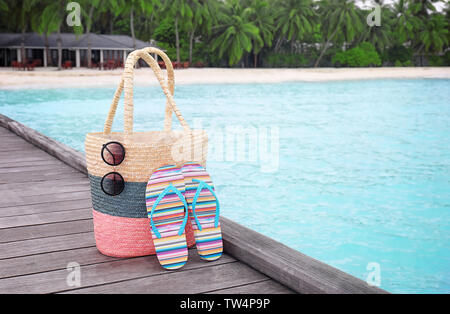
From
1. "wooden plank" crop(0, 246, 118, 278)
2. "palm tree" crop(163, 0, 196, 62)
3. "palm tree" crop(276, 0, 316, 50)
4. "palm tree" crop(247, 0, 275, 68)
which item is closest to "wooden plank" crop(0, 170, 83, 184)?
"wooden plank" crop(0, 246, 118, 278)

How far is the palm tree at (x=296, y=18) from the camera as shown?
36.3 meters

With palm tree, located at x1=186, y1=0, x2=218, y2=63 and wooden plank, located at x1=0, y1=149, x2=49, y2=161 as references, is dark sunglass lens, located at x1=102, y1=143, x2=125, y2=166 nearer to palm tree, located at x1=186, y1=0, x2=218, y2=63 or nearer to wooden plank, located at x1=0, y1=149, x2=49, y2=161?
wooden plank, located at x1=0, y1=149, x2=49, y2=161

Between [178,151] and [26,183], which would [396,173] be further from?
[178,151]

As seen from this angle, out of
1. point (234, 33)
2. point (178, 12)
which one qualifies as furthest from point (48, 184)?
point (234, 33)

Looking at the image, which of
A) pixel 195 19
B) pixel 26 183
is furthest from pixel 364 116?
pixel 195 19

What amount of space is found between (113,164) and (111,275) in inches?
16.2

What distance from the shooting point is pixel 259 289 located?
1.73 m

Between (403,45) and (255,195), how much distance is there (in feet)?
131

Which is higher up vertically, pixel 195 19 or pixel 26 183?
pixel 195 19

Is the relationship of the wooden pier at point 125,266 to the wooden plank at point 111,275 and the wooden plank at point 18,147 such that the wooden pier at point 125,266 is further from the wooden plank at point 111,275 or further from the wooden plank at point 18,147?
the wooden plank at point 18,147

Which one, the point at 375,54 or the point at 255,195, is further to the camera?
the point at 375,54

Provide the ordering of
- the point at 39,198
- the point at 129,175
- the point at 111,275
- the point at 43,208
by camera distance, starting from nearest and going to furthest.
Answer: the point at 111,275, the point at 129,175, the point at 43,208, the point at 39,198

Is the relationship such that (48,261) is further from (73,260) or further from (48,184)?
(48,184)

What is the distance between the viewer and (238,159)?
815cm
